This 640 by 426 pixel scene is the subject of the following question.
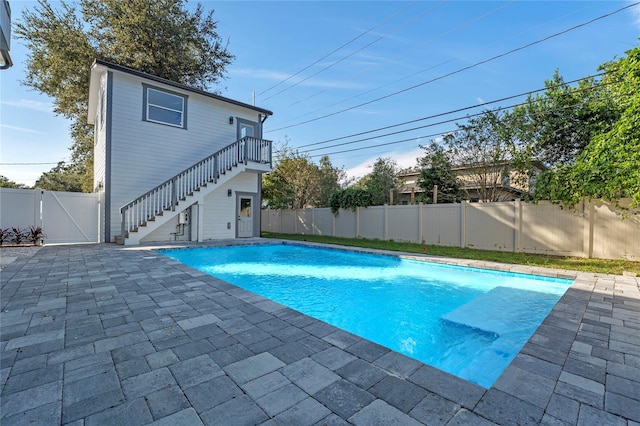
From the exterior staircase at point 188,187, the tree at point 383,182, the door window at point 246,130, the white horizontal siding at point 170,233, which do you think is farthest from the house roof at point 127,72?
the tree at point 383,182

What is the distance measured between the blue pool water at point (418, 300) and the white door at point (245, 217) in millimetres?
3995

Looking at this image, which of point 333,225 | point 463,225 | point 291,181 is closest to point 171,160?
point 333,225

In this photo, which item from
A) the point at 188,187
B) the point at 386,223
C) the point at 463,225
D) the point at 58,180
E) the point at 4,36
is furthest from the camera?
the point at 58,180

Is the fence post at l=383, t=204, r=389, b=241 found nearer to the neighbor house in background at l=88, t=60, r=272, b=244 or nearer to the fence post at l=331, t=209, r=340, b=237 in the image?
the fence post at l=331, t=209, r=340, b=237

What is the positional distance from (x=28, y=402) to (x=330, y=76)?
48.3 feet

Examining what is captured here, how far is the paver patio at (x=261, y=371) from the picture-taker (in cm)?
158

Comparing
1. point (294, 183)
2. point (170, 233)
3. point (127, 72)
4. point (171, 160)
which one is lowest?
point (170, 233)

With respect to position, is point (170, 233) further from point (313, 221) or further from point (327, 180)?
point (327, 180)

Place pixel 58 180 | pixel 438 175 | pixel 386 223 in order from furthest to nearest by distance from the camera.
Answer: pixel 58 180 → pixel 438 175 → pixel 386 223

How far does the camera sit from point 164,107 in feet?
34.4

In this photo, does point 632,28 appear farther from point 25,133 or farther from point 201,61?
point 25,133

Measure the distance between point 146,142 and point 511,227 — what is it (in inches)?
497

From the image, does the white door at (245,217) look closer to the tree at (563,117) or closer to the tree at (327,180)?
the tree at (327,180)

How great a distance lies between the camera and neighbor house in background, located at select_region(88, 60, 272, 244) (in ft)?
30.6
